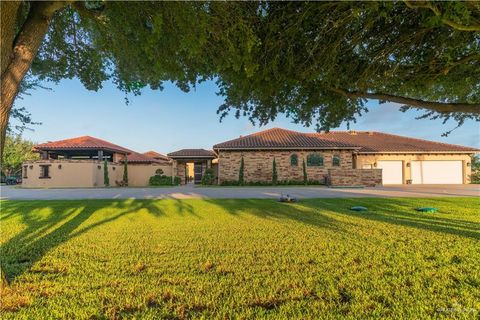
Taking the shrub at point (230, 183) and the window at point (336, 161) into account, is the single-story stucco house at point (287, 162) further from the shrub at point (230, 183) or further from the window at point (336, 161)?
the shrub at point (230, 183)

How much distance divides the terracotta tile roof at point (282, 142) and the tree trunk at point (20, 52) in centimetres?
2038

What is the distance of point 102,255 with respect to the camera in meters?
4.69

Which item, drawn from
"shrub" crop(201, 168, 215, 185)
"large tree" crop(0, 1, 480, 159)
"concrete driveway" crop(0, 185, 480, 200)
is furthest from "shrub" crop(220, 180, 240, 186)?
"large tree" crop(0, 1, 480, 159)

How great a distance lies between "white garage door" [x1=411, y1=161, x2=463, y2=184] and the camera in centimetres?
2625

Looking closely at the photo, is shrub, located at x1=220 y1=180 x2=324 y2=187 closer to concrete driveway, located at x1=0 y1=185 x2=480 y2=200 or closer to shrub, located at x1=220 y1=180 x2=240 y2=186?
shrub, located at x1=220 y1=180 x2=240 y2=186

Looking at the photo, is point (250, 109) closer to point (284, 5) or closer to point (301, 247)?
point (284, 5)

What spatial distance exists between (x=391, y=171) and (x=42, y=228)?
27936 mm

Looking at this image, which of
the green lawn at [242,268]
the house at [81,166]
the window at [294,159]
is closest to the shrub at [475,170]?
the window at [294,159]

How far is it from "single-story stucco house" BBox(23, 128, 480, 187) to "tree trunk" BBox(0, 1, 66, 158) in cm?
2038

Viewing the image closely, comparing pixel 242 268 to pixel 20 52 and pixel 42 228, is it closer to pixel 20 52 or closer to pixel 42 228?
pixel 20 52

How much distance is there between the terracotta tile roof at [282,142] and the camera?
2428 centimetres

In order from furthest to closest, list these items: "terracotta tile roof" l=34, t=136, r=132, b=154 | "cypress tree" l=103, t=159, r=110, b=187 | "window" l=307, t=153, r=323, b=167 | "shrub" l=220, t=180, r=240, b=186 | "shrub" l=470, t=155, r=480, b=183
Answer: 1. "shrub" l=470, t=155, r=480, b=183
2. "terracotta tile roof" l=34, t=136, r=132, b=154
3. "cypress tree" l=103, t=159, r=110, b=187
4. "window" l=307, t=153, r=323, b=167
5. "shrub" l=220, t=180, r=240, b=186

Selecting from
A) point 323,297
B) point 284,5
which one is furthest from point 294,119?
point 323,297

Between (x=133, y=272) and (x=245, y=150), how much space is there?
20.9 meters
